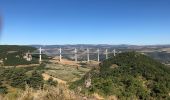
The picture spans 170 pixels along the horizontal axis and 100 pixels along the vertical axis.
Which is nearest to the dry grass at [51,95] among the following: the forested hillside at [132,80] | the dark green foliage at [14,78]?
the forested hillside at [132,80]

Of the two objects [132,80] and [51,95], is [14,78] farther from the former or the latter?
→ [51,95]

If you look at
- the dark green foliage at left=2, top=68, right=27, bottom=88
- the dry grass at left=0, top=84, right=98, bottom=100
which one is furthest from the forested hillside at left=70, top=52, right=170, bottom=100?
the dry grass at left=0, top=84, right=98, bottom=100

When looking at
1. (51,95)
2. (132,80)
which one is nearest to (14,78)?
(132,80)

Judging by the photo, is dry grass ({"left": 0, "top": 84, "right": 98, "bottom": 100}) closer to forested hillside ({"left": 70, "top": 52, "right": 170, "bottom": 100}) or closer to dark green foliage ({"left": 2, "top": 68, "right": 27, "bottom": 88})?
forested hillside ({"left": 70, "top": 52, "right": 170, "bottom": 100})

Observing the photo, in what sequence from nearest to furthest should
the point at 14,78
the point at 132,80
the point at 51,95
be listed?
the point at 51,95 < the point at 132,80 < the point at 14,78

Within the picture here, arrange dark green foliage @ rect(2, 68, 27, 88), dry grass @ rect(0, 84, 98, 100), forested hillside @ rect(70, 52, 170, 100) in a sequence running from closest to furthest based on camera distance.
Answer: dry grass @ rect(0, 84, 98, 100), forested hillside @ rect(70, 52, 170, 100), dark green foliage @ rect(2, 68, 27, 88)

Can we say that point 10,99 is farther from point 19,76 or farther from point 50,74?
point 50,74

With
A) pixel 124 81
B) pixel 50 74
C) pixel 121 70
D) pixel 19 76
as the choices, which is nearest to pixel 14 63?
pixel 50 74

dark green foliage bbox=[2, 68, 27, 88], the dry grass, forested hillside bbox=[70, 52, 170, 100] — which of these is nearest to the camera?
the dry grass

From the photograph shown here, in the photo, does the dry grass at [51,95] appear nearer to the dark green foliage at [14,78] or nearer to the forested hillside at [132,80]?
the forested hillside at [132,80]
